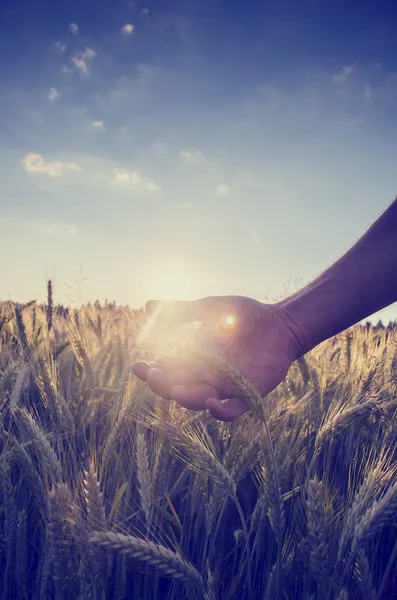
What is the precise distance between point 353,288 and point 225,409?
3.08 ft

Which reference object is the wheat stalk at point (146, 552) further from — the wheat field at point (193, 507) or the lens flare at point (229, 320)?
the lens flare at point (229, 320)

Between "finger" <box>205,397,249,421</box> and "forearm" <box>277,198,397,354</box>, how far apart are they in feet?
2.25

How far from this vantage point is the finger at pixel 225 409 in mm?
1670

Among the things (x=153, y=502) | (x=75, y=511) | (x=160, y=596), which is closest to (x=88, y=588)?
(x=75, y=511)

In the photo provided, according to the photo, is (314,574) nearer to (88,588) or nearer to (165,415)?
(88,588)

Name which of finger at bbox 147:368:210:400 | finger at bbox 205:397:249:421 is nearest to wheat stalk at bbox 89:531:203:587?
finger at bbox 205:397:249:421

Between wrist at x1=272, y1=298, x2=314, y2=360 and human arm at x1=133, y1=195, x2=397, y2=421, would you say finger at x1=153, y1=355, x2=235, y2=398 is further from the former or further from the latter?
wrist at x1=272, y1=298, x2=314, y2=360

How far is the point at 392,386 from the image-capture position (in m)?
2.69

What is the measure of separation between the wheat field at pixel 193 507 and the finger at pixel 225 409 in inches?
2.3

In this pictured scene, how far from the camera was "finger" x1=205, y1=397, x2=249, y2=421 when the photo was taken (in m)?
1.67

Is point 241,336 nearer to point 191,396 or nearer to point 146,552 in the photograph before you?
point 191,396

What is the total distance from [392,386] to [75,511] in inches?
84.8

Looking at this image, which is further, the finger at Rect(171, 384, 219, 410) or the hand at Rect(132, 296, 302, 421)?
the hand at Rect(132, 296, 302, 421)

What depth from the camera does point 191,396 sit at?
1.73 meters
